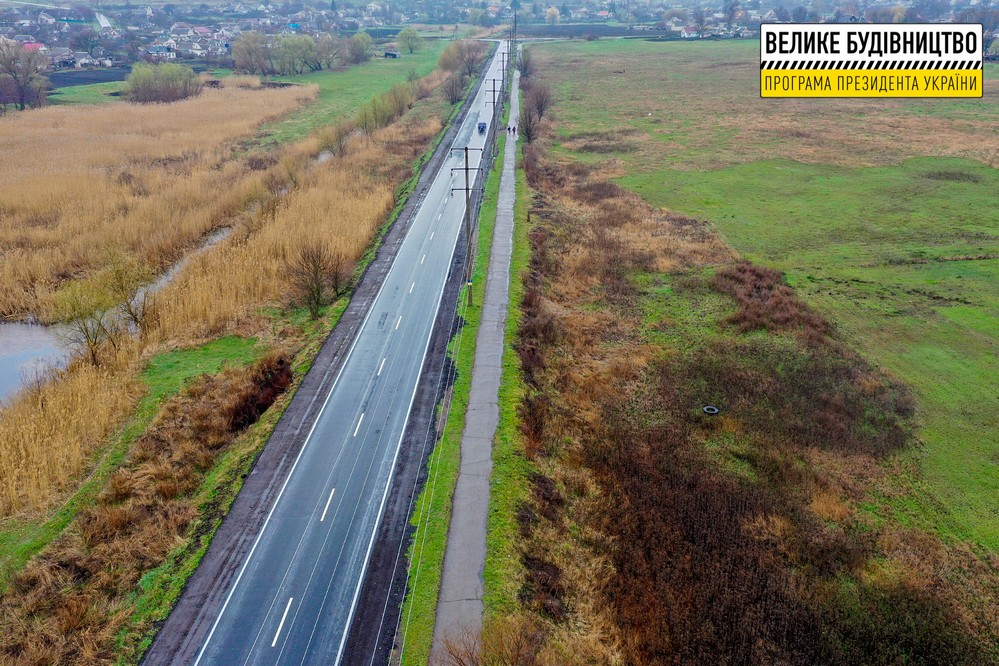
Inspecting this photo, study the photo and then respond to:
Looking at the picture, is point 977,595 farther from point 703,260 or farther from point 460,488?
point 703,260

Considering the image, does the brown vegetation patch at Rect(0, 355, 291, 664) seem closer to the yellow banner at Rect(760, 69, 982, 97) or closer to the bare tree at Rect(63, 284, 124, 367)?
the bare tree at Rect(63, 284, 124, 367)

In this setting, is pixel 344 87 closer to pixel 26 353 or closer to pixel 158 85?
pixel 158 85

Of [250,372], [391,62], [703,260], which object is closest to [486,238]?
[703,260]

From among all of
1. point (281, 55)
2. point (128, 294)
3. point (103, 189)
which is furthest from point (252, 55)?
point (128, 294)

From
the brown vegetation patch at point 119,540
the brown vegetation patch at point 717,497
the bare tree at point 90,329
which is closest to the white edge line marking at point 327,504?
the brown vegetation patch at point 119,540

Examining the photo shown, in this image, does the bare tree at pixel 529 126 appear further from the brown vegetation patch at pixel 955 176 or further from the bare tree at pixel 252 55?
the bare tree at pixel 252 55

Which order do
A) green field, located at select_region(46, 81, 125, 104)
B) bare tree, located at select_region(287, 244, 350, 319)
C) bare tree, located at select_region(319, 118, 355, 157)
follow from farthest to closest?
green field, located at select_region(46, 81, 125, 104), bare tree, located at select_region(319, 118, 355, 157), bare tree, located at select_region(287, 244, 350, 319)

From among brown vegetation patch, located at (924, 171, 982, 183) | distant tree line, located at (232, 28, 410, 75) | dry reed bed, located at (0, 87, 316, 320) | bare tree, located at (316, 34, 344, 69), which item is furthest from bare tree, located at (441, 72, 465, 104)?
brown vegetation patch, located at (924, 171, 982, 183)
